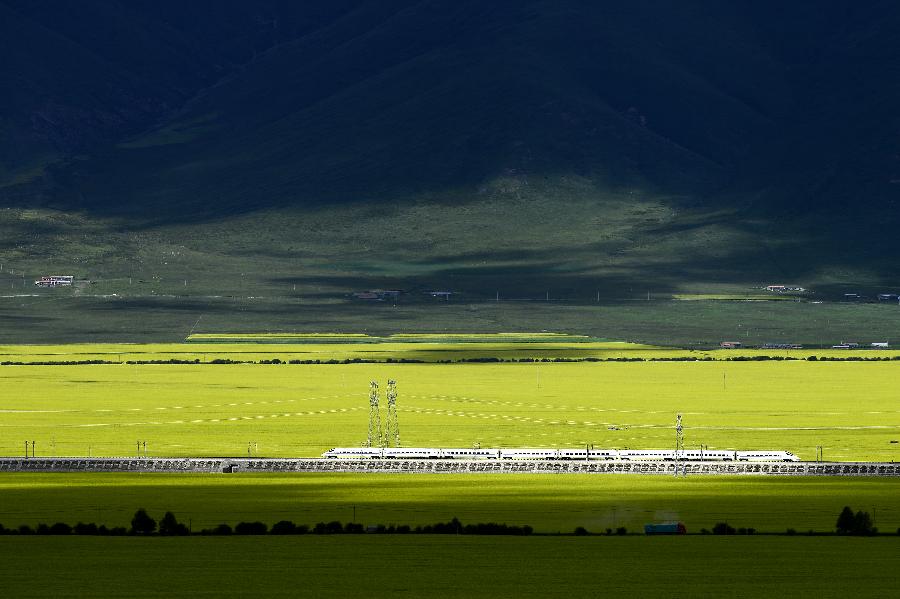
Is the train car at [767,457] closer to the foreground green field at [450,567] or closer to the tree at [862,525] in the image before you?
the tree at [862,525]

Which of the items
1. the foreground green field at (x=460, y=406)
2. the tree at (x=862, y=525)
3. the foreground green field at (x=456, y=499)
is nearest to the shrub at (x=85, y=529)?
the foreground green field at (x=456, y=499)

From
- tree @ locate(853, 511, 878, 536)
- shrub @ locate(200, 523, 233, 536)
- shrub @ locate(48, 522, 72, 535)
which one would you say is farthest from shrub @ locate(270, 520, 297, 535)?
tree @ locate(853, 511, 878, 536)

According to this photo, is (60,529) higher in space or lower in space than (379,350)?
lower

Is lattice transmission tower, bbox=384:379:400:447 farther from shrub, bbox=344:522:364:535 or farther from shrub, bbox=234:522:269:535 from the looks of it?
shrub, bbox=234:522:269:535

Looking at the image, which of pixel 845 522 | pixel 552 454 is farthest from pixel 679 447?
pixel 845 522

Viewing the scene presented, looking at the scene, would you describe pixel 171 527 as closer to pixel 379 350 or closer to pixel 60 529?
pixel 60 529
